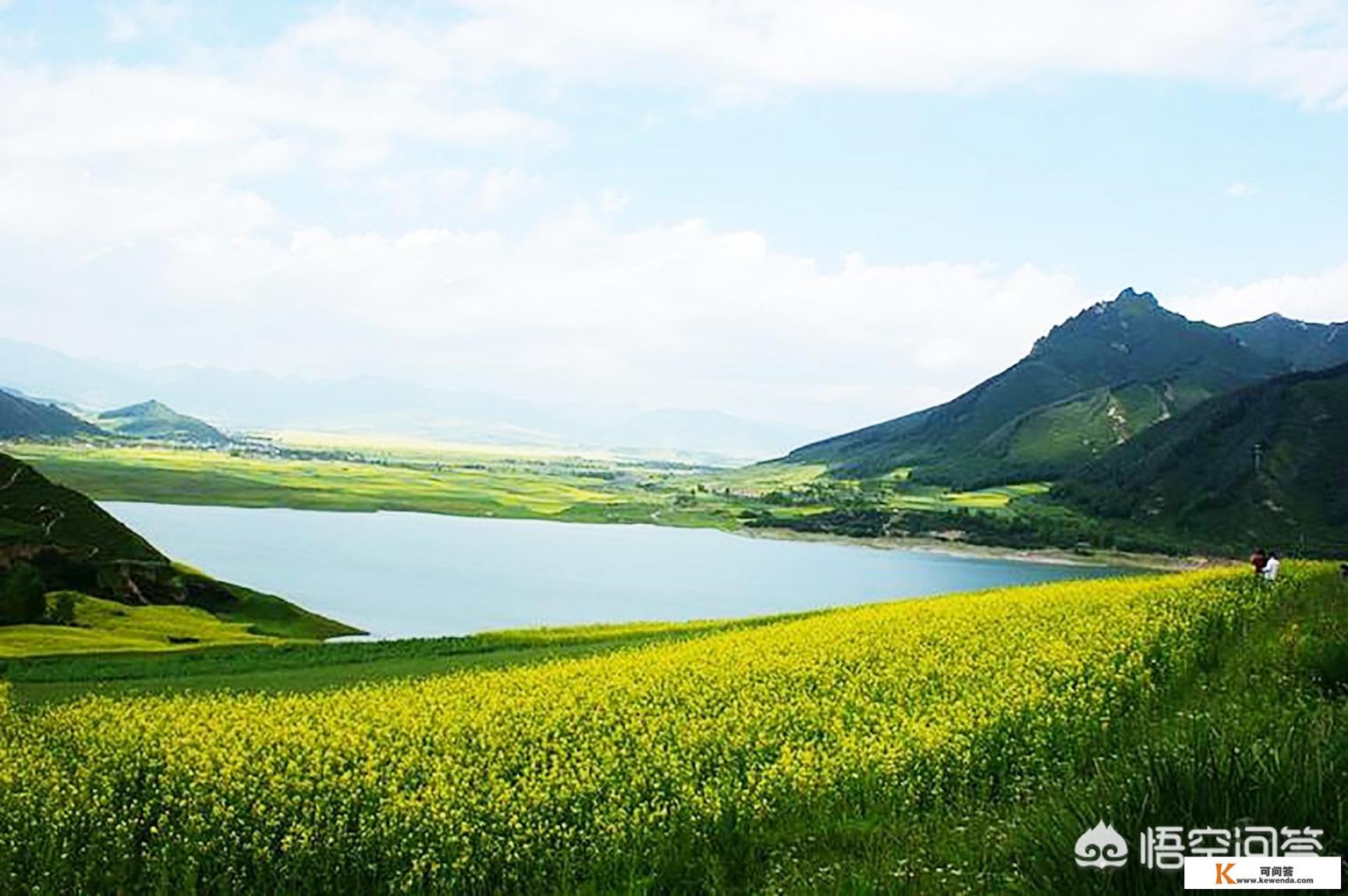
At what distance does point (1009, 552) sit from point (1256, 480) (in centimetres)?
4783

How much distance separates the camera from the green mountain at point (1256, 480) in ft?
495

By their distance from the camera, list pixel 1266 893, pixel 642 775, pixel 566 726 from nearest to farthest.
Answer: pixel 1266 893
pixel 642 775
pixel 566 726

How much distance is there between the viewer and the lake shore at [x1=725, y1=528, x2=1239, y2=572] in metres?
134

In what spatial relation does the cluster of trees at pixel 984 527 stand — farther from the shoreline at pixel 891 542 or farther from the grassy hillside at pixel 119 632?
the grassy hillside at pixel 119 632

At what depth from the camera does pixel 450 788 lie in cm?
1234

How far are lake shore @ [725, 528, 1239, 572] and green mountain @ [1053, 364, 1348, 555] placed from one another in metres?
13.6

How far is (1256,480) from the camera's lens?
164m

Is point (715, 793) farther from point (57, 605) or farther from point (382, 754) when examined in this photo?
point (57, 605)

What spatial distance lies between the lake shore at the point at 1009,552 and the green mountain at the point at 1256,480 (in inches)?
535

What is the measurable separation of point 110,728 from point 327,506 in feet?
539

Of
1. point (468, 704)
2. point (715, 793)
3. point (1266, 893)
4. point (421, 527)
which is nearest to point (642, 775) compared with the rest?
point (715, 793)

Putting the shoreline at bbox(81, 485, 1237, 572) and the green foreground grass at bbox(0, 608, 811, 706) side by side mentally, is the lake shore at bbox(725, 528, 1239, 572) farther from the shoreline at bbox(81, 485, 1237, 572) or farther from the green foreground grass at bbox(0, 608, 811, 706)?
the green foreground grass at bbox(0, 608, 811, 706)

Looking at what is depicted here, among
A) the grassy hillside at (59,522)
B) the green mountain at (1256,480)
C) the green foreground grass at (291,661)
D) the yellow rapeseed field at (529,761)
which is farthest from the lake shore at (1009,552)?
the yellow rapeseed field at (529,761)

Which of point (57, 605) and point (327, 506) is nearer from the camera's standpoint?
point (57, 605)
